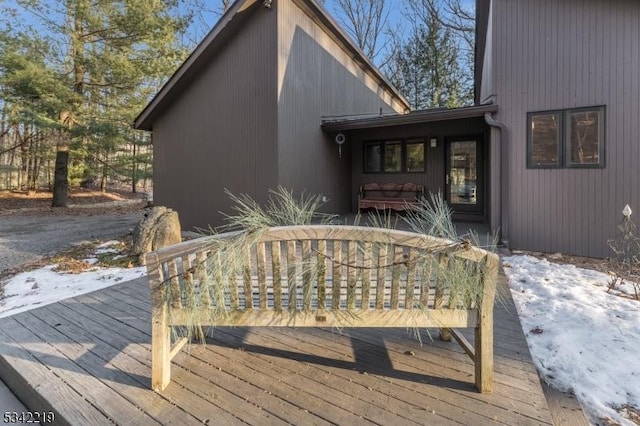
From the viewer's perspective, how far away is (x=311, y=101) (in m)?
8.14

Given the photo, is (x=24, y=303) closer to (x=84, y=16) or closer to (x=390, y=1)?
(x=84, y=16)

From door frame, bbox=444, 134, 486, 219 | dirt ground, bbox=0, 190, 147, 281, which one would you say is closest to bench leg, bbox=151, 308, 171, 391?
dirt ground, bbox=0, 190, 147, 281


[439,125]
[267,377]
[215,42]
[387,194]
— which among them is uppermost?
[215,42]

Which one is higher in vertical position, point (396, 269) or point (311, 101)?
point (311, 101)

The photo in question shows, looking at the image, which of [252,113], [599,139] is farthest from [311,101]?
[599,139]

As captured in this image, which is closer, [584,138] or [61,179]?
[584,138]

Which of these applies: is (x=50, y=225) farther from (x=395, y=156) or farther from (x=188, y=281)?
(x=188, y=281)

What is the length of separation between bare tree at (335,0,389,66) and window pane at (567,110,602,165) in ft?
47.7

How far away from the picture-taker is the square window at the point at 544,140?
18.5ft

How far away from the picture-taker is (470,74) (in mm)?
16625

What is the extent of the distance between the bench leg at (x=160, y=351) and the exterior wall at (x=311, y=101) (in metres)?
5.26

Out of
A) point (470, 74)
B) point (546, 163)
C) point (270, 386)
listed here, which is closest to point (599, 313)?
point (270, 386)

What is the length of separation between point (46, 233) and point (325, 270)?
8862 mm

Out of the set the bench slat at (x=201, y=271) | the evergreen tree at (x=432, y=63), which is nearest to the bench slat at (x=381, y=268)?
the bench slat at (x=201, y=271)
